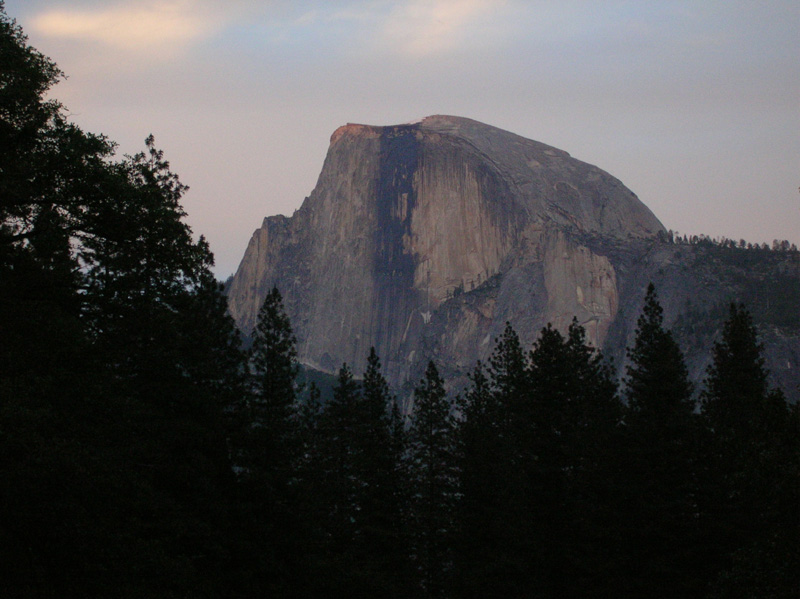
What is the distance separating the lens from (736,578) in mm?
19281

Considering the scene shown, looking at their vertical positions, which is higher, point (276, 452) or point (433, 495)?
point (276, 452)

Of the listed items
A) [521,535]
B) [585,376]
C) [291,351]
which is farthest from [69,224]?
[585,376]

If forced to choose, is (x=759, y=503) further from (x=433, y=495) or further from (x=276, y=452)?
(x=433, y=495)

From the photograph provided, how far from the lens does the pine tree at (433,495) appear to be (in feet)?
139

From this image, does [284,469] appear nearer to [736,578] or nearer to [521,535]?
[521,535]

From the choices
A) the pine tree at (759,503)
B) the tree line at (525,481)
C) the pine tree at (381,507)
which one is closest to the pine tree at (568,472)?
the tree line at (525,481)

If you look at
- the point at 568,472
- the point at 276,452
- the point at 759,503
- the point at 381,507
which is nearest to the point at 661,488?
the point at 568,472

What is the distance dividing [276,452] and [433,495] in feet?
→ 42.8

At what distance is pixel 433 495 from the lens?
143 feet

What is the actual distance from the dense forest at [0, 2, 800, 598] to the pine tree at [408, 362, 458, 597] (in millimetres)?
146

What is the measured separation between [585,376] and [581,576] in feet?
37.6

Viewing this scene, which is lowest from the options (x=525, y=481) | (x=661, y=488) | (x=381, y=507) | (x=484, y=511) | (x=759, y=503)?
(x=381, y=507)

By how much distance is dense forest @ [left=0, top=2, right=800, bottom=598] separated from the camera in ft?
47.4

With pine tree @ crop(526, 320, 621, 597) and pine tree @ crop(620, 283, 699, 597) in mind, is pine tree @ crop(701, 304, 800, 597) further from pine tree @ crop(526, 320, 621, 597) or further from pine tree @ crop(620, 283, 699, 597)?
pine tree @ crop(526, 320, 621, 597)
